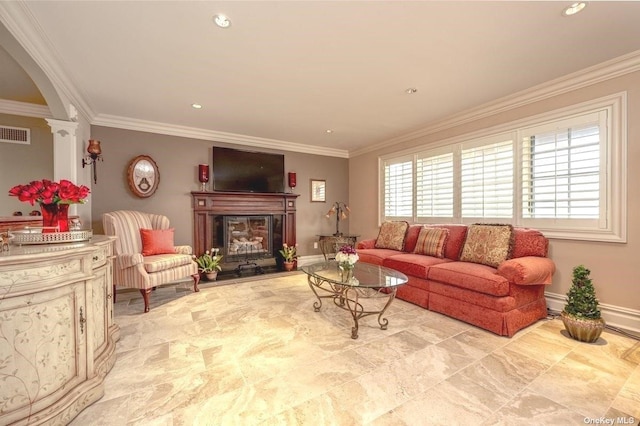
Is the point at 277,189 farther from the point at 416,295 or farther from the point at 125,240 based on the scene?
the point at 416,295

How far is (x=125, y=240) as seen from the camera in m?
3.26

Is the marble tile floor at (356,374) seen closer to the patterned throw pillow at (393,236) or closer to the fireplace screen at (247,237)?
the patterned throw pillow at (393,236)

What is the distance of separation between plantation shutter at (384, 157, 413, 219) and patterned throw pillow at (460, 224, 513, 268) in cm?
148

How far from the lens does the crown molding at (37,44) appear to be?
1.72 meters

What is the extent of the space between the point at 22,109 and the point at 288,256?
417cm

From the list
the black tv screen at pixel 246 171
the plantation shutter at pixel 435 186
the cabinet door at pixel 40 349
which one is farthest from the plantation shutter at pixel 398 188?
the cabinet door at pixel 40 349

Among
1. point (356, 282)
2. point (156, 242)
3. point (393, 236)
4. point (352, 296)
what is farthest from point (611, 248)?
point (156, 242)

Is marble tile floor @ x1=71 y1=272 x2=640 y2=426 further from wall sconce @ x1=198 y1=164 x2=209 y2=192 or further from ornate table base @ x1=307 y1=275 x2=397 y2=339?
wall sconce @ x1=198 y1=164 x2=209 y2=192

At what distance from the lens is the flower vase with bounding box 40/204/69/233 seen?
5.52 feet

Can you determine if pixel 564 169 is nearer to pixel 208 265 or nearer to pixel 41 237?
pixel 41 237

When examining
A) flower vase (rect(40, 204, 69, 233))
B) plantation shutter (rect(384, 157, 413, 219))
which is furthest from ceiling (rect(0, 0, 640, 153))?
flower vase (rect(40, 204, 69, 233))

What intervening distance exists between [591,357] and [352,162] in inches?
185

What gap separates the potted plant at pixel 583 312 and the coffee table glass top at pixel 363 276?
55.6 inches

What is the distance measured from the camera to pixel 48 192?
1602 millimetres
